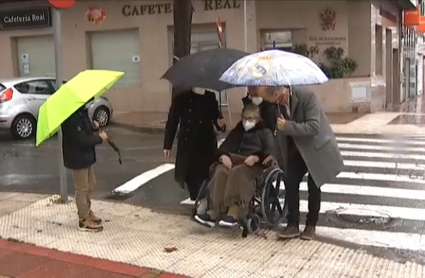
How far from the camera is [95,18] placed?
21.2 m

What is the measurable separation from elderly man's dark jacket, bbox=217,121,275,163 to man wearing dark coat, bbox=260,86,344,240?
13 centimetres

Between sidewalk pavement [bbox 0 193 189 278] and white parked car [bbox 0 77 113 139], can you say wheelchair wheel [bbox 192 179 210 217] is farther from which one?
white parked car [bbox 0 77 113 139]

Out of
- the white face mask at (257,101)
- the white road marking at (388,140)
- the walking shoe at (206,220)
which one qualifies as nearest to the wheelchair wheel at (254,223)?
the walking shoe at (206,220)

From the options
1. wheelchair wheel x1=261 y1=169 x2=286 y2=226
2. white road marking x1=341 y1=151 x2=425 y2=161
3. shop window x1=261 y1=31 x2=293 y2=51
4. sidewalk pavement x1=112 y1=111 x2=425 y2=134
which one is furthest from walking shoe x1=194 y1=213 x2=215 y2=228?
shop window x1=261 y1=31 x2=293 y2=51

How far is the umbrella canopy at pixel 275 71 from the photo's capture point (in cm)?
515

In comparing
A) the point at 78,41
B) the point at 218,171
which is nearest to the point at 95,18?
the point at 78,41

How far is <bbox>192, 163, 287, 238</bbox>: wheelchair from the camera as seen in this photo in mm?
5723

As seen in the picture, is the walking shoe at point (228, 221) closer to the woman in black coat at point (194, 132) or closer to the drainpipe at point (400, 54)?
the woman in black coat at point (194, 132)

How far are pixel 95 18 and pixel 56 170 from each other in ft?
40.1

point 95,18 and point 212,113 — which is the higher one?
point 95,18

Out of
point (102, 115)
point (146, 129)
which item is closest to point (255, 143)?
point (146, 129)

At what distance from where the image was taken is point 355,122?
54.8 ft

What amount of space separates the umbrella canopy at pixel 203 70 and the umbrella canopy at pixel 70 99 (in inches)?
27.9

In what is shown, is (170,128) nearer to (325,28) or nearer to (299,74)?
(299,74)
